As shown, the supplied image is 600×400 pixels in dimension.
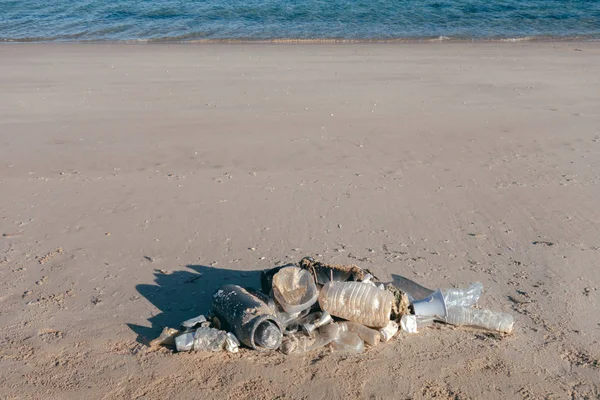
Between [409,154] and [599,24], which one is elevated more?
[409,154]

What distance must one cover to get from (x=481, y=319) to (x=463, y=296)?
0.97 feet

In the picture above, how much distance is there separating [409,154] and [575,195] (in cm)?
193

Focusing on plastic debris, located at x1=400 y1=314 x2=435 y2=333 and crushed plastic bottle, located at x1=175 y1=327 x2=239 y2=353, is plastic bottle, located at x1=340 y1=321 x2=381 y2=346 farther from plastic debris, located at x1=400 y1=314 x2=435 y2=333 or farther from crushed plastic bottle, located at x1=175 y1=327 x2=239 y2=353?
crushed plastic bottle, located at x1=175 y1=327 x2=239 y2=353

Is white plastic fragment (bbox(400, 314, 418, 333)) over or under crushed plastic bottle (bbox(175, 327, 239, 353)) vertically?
under

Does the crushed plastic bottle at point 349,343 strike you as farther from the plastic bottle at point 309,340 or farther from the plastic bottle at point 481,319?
the plastic bottle at point 481,319

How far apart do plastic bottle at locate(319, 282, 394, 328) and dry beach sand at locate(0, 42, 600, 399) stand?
23 centimetres

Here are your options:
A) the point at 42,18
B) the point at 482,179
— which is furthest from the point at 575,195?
the point at 42,18

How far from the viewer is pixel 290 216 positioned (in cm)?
586

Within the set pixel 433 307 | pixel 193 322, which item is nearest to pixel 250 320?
pixel 193 322

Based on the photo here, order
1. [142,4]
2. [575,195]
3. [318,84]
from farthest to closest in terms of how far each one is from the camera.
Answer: [142,4] → [318,84] → [575,195]

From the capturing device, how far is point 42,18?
19859 millimetres

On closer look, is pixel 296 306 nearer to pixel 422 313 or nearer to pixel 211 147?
pixel 422 313

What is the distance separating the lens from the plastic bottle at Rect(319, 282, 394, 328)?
4000 millimetres

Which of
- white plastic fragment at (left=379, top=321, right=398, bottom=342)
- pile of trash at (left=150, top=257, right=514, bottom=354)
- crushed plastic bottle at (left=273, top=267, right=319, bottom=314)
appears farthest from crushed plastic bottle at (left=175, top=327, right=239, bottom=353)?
white plastic fragment at (left=379, top=321, right=398, bottom=342)
